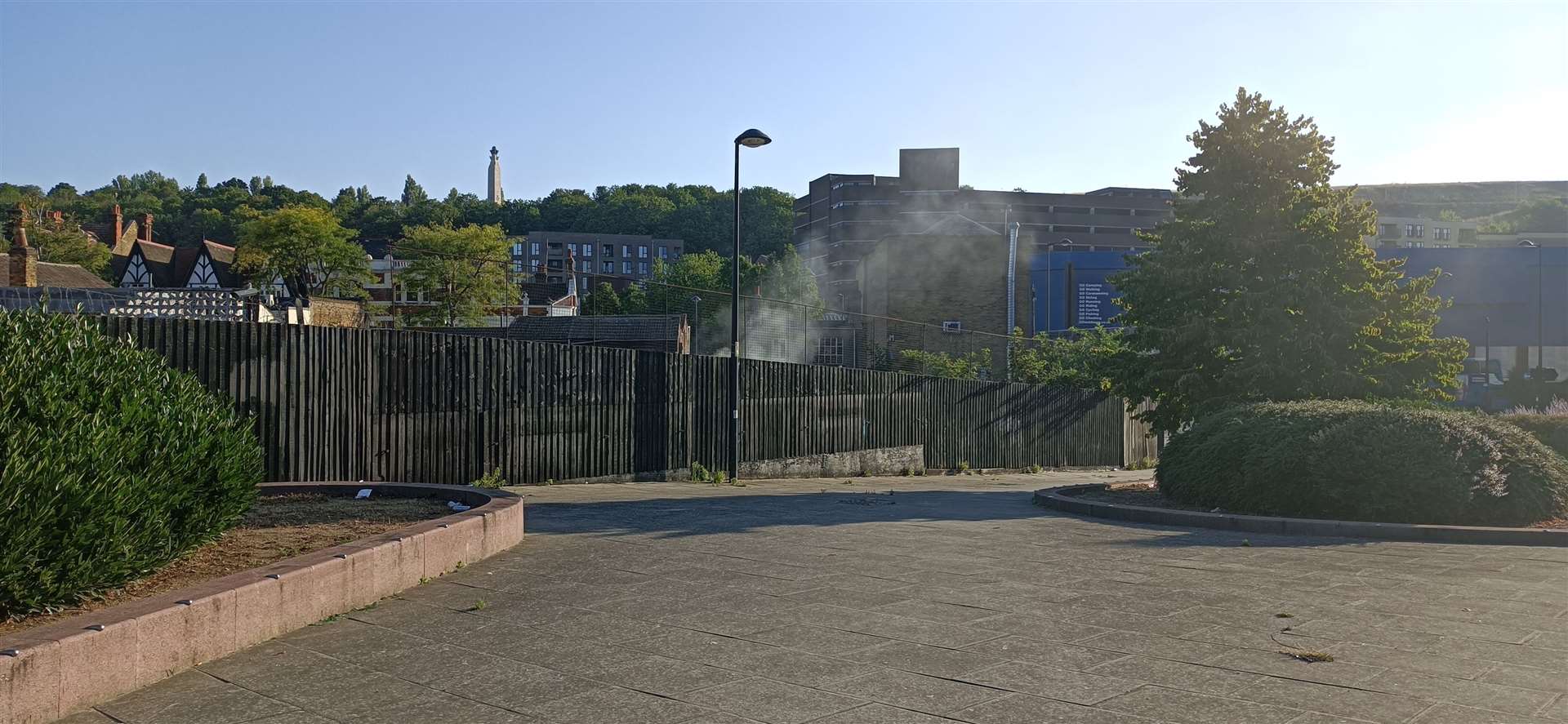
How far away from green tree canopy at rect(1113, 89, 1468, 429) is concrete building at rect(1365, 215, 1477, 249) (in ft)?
374

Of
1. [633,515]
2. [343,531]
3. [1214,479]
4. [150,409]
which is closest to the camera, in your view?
[150,409]

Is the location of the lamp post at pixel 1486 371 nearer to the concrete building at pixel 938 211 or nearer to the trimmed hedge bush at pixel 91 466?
the concrete building at pixel 938 211

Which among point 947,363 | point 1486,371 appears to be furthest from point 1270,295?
point 1486,371

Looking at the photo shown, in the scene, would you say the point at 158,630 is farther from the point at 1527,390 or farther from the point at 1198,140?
the point at 1527,390

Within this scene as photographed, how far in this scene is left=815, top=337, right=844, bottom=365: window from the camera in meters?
44.3

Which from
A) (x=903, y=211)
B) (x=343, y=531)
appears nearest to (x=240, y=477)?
(x=343, y=531)

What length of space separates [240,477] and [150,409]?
1207 millimetres

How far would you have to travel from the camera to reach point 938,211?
374 ft

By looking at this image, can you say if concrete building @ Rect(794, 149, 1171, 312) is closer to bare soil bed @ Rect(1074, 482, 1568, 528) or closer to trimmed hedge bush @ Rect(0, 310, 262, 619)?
bare soil bed @ Rect(1074, 482, 1568, 528)

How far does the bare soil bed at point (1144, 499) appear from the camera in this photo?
12.1 m

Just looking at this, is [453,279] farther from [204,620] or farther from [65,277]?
A: [204,620]

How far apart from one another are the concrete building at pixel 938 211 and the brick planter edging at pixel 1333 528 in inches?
3582

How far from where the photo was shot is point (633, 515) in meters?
12.9

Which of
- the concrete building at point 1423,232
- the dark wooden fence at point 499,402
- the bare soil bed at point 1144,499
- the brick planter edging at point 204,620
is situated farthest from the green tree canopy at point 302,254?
the concrete building at point 1423,232
